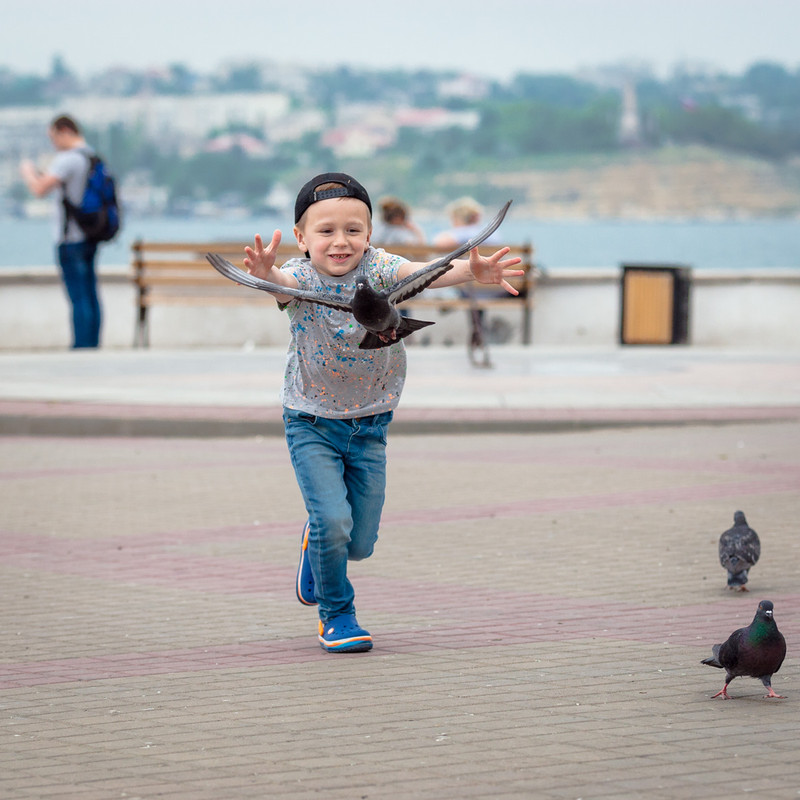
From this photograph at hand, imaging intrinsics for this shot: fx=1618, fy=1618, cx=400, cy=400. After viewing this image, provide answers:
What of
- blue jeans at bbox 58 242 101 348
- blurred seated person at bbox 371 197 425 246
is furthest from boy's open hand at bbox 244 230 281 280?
blurred seated person at bbox 371 197 425 246

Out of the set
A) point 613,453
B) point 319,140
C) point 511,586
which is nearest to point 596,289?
point 613,453

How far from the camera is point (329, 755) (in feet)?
14.5

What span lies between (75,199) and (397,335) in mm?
11769

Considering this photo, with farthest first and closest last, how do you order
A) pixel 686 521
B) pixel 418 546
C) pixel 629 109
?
1. pixel 629 109
2. pixel 686 521
3. pixel 418 546

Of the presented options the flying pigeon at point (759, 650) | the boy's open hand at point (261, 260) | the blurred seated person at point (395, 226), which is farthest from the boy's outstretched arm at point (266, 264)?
the blurred seated person at point (395, 226)

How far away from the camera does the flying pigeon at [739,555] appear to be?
6.54 m

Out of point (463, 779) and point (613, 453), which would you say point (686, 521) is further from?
point (463, 779)

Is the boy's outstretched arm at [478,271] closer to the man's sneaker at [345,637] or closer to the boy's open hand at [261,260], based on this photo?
the boy's open hand at [261,260]

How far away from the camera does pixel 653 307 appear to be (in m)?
19.8

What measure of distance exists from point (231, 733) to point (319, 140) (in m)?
151

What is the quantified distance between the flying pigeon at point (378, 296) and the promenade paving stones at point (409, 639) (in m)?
1.14

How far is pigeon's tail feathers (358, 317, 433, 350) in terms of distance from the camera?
16.8ft

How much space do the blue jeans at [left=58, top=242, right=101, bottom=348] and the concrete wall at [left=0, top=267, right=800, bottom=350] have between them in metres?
2.10

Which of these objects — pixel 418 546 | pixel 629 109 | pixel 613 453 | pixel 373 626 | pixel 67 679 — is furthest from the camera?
pixel 629 109
